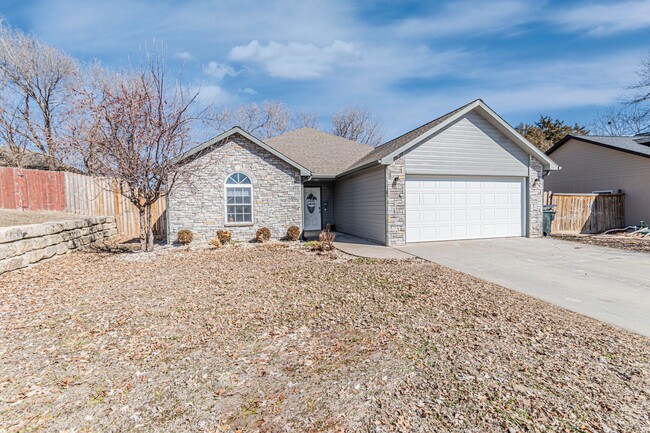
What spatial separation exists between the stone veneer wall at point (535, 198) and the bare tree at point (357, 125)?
21344mm

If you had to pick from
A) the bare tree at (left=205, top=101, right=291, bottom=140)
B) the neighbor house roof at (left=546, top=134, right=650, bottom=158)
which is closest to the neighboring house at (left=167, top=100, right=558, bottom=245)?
the neighbor house roof at (left=546, top=134, right=650, bottom=158)

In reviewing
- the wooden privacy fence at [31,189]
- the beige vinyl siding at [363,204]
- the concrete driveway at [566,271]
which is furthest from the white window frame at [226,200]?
the wooden privacy fence at [31,189]

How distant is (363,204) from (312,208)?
4.04 m

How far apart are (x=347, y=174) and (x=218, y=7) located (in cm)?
732

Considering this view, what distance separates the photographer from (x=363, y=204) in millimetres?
12852

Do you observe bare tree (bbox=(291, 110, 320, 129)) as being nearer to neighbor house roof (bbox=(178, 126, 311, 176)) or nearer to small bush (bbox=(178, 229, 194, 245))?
neighbor house roof (bbox=(178, 126, 311, 176))

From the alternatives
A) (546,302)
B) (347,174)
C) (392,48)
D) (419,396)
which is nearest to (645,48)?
(392,48)

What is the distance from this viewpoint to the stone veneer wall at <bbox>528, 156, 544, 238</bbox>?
40.4 ft

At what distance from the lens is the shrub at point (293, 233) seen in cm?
1231

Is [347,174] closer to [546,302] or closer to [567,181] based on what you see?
[546,302]

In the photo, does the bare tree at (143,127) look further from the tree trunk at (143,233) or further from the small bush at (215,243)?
the small bush at (215,243)

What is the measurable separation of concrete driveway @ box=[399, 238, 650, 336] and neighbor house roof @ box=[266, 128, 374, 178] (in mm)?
6369

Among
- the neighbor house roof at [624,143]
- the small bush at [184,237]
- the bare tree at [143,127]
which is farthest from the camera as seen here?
the neighbor house roof at [624,143]

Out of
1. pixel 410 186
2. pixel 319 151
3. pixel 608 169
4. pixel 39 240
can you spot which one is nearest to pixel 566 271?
pixel 410 186
